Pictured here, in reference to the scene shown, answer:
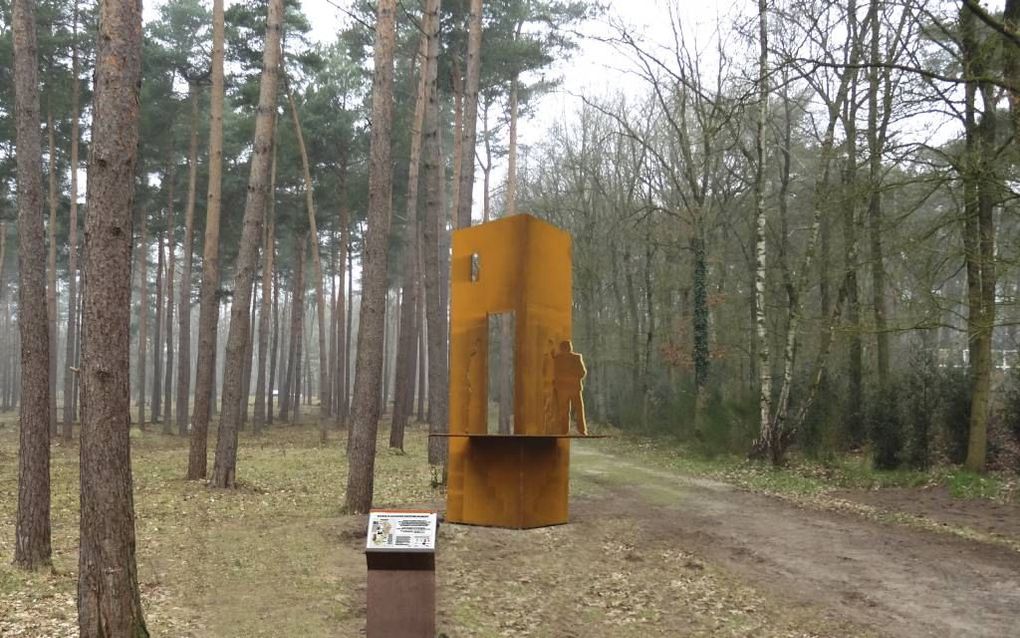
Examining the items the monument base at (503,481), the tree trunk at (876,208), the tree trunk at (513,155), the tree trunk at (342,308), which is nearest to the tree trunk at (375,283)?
the monument base at (503,481)

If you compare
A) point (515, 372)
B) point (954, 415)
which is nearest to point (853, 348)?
point (954, 415)

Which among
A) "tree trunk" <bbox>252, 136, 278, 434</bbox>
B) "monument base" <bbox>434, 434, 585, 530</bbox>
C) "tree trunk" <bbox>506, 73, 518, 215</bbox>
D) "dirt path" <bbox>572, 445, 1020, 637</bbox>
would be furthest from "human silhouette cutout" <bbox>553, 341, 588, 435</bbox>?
"tree trunk" <bbox>252, 136, 278, 434</bbox>

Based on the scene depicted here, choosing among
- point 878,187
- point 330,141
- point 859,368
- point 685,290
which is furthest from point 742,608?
point 330,141

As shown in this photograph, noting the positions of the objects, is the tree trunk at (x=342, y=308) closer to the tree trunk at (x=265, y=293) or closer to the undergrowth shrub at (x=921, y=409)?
the tree trunk at (x=265, y=293)

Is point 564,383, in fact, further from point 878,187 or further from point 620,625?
point 878,187

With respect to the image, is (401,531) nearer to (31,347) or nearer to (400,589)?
(400,589)

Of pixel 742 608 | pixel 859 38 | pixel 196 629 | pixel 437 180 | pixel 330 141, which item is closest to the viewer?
pixel 196 629

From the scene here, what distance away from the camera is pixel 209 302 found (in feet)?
49.4

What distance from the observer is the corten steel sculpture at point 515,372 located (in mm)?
7695

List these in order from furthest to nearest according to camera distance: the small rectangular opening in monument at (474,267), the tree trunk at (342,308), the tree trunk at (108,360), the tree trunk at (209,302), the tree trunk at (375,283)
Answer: the tree trunk at (342,308)
the tree trunk at (209,302)
the tree trunk at (375,283)
the small rectangular opening in monument at (474,267)
the tree trunk at (108,360)

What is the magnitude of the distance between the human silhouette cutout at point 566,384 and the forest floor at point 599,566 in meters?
1.77

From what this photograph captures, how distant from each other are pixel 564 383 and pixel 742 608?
8.95 ft

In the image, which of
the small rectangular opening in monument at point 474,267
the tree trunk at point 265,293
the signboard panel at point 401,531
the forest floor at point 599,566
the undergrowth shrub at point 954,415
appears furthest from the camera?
the tree trunk at point 265,293

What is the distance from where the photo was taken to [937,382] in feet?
50.8
